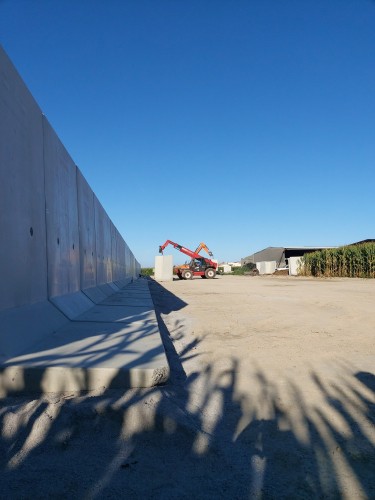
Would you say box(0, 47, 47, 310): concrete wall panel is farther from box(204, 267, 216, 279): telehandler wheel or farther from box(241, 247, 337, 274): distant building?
box(241, 247, 337, 274): distant building

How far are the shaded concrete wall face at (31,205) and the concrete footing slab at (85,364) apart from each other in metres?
0.53

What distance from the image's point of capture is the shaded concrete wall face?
298 cm

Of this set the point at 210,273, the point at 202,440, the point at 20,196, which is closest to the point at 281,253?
the point at 210,273

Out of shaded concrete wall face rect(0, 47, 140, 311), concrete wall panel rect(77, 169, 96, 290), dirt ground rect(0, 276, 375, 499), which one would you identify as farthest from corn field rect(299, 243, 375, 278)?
dirt ground rect(0, 276, 375, 499)

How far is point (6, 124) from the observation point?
3016mm

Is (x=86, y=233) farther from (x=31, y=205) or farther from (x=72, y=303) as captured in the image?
(x=31, y=205)

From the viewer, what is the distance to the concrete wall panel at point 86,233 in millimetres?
6451

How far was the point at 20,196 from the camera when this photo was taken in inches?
128

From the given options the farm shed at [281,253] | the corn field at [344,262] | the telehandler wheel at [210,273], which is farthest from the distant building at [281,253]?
the telehandler wheel at [210,273]

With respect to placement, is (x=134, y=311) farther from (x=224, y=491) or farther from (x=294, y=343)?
(x=224, y=491)

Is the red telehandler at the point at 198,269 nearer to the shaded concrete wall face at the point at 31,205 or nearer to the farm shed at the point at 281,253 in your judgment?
the farm shed at the point at 281,253

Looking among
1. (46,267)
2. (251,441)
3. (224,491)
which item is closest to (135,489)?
(224,491)

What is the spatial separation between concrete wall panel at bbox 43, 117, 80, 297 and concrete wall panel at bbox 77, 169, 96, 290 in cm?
42

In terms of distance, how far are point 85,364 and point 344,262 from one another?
30.1 m
